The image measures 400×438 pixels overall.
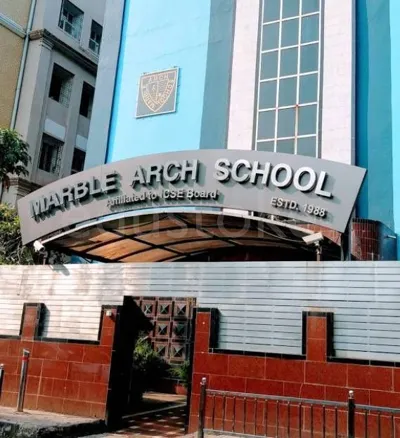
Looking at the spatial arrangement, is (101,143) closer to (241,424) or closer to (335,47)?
(335,47)

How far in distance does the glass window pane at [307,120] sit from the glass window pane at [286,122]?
0.21 m

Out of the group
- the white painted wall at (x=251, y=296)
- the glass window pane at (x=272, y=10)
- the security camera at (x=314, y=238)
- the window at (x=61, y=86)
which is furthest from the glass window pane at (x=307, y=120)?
the window at (x=61, y=86)

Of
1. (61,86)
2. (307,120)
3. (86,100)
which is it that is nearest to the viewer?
(307,120)

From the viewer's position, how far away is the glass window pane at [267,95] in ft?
43.6

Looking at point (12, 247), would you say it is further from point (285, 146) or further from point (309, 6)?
point (309, 6)

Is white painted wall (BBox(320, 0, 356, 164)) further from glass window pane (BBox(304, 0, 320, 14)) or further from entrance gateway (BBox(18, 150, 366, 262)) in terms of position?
entrance gateway (BBox(18, 150, 366, 262))

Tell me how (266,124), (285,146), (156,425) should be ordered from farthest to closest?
(266,124)
(285,146)
(156,425)

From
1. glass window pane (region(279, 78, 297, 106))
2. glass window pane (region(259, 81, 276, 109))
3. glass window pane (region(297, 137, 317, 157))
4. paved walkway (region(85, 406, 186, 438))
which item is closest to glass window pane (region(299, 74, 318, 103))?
glass window pane (region(279, 78, 297, 106))

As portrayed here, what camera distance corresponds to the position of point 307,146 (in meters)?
12.5

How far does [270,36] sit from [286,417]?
10161mm

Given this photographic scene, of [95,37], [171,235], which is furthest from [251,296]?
[95,37]

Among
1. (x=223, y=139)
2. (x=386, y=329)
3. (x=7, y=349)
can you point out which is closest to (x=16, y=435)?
(x=7, y=349)

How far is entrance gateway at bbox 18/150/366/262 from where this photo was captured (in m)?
7.73

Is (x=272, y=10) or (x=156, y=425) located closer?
(x=156, y=425)
